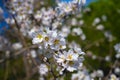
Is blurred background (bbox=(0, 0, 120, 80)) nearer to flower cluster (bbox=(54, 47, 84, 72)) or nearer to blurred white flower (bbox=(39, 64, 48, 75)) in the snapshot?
blurred white flower (bbox=(39, 64, 48, 75))

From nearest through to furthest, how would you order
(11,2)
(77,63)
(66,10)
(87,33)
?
(77,63)
(66,10)
(11,2)
(87,33)

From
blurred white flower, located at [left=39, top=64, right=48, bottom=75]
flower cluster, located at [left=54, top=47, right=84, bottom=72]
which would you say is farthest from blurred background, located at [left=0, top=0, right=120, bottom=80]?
flower cluster, located at [left=54, top=47, right=84, bottom=72]

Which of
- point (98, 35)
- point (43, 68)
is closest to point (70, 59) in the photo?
point (43, 68)

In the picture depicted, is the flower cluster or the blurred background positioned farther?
the blurred background

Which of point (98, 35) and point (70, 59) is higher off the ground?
point (70, 59)

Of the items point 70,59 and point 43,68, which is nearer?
point 70,59

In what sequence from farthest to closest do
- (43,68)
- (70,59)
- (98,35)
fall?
(98,35), (43,68), (70,59)

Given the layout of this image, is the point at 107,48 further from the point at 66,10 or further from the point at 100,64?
the point at 66,10

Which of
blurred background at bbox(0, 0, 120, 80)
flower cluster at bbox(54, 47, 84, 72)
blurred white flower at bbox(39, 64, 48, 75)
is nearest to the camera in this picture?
flower cluster at bbox(54, 47, 84, 72)

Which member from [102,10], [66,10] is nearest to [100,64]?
[102,10]

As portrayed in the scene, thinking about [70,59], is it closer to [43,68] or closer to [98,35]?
[43,68]

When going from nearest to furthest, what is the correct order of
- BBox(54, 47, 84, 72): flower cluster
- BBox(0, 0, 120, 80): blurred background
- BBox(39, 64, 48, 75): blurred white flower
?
1. BBox(54, 47, 84, 72): flower cluster
2. BBox(39, 64, 48, 75): blurred white flower
3. BBox(0, 0, 120, 80): blurred background
